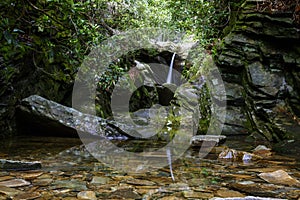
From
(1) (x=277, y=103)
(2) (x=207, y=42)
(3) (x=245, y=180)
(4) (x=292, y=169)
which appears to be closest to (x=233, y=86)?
(1) (x=277, y=103)

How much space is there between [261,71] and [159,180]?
12.3 feet

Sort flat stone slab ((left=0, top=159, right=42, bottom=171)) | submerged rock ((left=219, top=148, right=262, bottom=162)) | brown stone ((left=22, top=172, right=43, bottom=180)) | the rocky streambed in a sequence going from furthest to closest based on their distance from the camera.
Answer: submerged rock ((left=219, top=148, right=262, bottom=162)) < flat stone slab ((left=0, top=159, right=42, bottom=171)) < brown stone ((left=22, top=172, right=43, bottom=180)) < the rocky streambed

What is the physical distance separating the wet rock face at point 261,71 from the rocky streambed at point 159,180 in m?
1.68

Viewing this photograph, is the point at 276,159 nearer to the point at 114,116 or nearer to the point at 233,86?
the point at 233,86

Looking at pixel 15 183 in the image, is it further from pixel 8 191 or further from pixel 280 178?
pixel 280 178

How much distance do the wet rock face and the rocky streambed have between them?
5.50ft

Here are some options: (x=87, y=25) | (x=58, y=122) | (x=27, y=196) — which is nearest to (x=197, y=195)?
(x=27, y=196)

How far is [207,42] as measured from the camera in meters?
6.95

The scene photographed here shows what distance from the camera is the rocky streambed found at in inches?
75.0

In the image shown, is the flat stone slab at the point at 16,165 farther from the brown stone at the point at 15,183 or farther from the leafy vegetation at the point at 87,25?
the leafy vegetation at the point at 87,25

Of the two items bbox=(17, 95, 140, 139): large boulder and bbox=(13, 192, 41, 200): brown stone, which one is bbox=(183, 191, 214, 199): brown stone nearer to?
bbox=(13, 192, 41, 200): brown stone

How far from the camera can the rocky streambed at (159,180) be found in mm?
1904

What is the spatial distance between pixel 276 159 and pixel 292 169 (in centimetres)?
53

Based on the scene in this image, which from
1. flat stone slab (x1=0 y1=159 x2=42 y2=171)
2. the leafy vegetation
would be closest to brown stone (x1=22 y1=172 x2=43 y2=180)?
flat stone slab (x1=0 y1=159 x2=42 y2=171)
